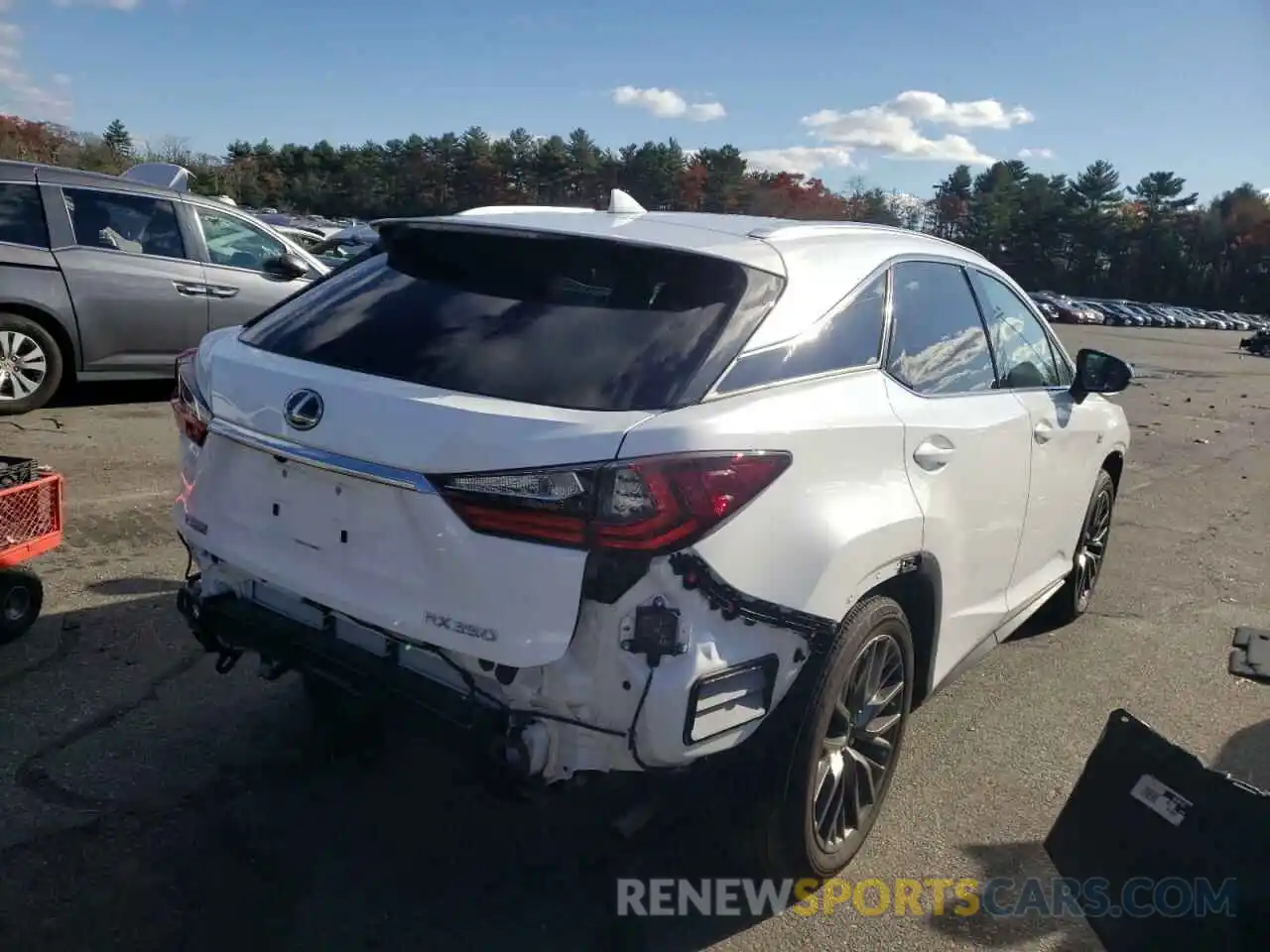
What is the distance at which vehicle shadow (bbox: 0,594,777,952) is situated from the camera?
2.66 m

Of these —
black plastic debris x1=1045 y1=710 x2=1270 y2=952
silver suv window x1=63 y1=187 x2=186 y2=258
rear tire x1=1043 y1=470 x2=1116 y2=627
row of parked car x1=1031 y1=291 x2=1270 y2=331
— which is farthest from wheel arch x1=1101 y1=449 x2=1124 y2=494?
row of parked car x1=1031 y1=291 x2=1270 y2=331

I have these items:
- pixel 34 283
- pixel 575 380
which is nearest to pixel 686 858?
pixel 575 380

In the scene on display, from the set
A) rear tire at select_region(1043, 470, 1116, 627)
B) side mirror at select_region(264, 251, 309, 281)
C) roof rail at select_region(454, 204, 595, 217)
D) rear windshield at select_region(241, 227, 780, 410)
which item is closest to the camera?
rear windshield at select_region(241, 227, 780, 410)

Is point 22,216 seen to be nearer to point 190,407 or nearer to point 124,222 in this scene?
point 124,222

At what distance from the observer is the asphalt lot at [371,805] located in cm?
274

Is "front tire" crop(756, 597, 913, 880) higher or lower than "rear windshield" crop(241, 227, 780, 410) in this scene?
lower

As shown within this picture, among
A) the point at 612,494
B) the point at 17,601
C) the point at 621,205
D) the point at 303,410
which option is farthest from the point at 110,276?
the point at 612,494

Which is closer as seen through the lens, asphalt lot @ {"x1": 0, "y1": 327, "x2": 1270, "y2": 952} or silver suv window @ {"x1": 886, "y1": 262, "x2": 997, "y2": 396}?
asphalt lot @ {"x1": 0, "y1": 327, "x2": 1270, "y2": 952}

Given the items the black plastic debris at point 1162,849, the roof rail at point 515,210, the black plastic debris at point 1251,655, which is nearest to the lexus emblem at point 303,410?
the roof rail at point 515,210

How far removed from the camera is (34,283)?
7.93 metres

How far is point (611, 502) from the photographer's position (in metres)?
2.32

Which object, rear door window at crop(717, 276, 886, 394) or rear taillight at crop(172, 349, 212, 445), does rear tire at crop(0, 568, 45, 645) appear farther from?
rear door window at crop(717, 276, 886, 394)

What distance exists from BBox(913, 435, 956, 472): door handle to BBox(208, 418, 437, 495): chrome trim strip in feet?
4.80

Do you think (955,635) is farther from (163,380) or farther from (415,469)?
(163,380)
